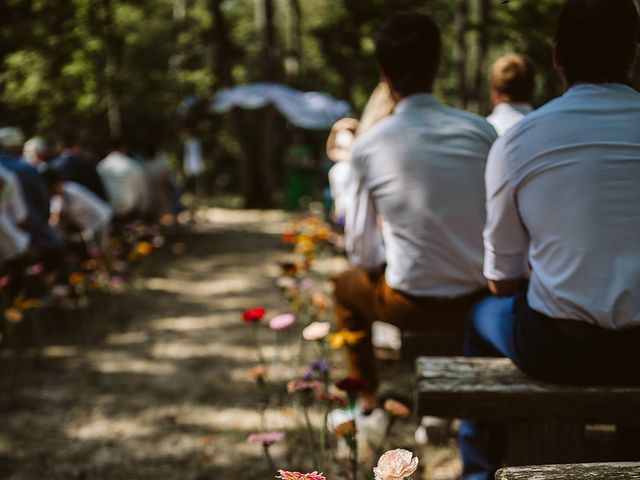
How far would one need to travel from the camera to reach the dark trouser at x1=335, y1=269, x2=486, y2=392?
3.06 m

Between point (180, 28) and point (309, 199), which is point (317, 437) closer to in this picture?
point (309, 199)

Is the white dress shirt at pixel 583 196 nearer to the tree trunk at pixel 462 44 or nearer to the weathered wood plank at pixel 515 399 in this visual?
the weathered wood plank at pixel 515 399

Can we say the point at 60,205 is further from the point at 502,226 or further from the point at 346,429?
the point at 502,226

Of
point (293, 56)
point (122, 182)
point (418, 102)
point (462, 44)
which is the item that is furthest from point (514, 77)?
point (293, 56)

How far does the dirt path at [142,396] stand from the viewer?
359cm

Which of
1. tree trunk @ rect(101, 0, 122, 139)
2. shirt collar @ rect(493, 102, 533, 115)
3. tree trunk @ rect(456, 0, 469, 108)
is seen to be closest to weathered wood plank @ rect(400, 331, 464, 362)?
shirt collar @ rect(493, 102, 533, 115)

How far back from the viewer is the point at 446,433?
3541 mm

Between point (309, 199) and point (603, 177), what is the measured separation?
14.8 metres

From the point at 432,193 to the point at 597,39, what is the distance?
3.44 ft

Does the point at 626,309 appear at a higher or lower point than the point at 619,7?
lower

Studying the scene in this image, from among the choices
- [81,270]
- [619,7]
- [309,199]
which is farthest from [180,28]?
[619,7]

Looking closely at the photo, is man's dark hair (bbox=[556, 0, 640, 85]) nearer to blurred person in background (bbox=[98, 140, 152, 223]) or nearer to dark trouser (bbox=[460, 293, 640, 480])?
dark trouser (bbox=[460, 293, 640, 480])

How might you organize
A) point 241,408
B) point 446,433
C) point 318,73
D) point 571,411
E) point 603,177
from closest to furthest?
1. point 603,177
2. point 571,411
3. point 446,433
4. point 241,408
5. point 318,73

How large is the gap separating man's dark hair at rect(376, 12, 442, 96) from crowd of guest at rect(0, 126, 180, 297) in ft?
11.4
